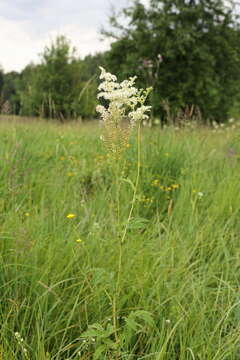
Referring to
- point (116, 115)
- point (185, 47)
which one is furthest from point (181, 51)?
point (116, 115)

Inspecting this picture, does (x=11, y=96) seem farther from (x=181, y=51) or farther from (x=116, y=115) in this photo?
(x=116, y=115)

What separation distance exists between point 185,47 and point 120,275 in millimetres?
15317

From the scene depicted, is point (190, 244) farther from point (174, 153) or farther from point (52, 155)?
point (52, 155)

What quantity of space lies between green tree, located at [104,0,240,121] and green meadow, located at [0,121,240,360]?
484 inches

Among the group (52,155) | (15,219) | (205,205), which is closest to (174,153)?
(205,205)

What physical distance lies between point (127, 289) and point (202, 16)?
1644 centimetres

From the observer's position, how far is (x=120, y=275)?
1.20 m

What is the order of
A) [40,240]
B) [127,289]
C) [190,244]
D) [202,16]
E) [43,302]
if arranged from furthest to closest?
[202,16] < [190,244] < [40,240] < [127,289] < [43,302]

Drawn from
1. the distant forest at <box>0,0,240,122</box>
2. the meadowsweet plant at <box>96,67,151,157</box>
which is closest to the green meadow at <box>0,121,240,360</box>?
the meadowsweet plant at <box>96,67,151,157</box>

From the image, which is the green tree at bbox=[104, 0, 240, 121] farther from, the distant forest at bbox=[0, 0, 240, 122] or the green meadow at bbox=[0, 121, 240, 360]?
the green meadow at bbox=[0, 121, 240, 360]

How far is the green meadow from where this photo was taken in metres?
1.22

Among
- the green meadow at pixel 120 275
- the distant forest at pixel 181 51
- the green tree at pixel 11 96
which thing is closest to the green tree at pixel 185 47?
the distant forest at pixel 181 51

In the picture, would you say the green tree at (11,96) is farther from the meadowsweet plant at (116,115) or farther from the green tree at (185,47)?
the green tree at (185,47)

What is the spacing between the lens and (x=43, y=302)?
4.41ft
